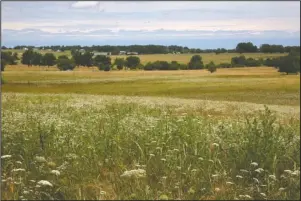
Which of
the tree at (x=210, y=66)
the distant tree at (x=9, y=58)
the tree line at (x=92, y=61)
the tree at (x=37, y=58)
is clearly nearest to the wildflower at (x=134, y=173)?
the tree line at (x=92, y=61)

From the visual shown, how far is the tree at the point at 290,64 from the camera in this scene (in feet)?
22.0

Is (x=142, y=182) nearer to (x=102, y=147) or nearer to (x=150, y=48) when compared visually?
(x=102, y=147)

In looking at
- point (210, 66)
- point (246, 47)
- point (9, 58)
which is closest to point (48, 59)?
point (9, 58)

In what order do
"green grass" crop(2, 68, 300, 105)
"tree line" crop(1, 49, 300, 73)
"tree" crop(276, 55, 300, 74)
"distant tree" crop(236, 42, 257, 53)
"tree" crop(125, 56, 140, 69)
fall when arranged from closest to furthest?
"tree" crop(276, 55, 300, 74), "tree line" crop(1, 49, 300, 73), "distant tree" crop(236, 42, 257, 53), "tree" crop(125, 56, 140, 69), "green grass" crop(2, 68, 300, 105)

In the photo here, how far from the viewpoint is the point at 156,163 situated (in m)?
6.36

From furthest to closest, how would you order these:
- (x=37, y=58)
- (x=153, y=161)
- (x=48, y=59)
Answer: (x=48, y=59) < (x=37, y=58) < (x=153, y=161)

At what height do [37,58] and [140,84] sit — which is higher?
[37,58]

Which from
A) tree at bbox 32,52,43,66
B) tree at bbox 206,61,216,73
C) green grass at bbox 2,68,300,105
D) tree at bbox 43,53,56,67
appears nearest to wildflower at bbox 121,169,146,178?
green grass at bbox 2,68,300,105

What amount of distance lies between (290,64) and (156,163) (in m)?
2.81

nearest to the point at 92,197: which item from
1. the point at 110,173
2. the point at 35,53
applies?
the point at 110,173

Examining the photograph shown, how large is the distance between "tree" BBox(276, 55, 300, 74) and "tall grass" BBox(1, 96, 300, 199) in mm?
865

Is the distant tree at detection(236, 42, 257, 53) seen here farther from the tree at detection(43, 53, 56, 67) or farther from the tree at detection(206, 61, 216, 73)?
the tree at detection(206, 61, 216, 73)

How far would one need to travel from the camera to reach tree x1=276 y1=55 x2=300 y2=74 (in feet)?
22.0

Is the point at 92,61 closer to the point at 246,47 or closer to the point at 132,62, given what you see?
the point at 132,62
